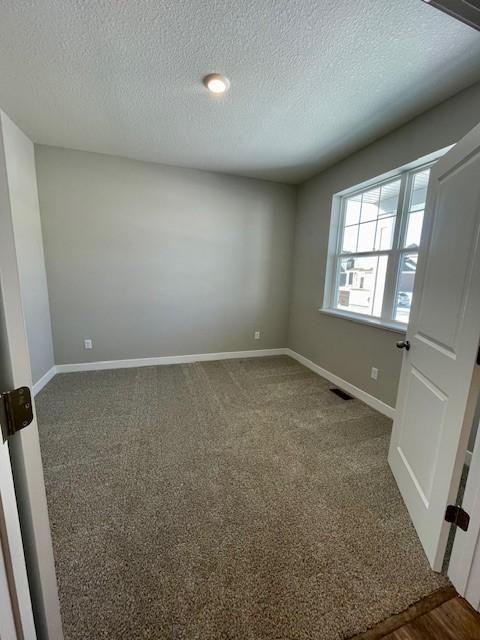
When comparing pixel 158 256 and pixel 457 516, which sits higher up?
pixel 158 256

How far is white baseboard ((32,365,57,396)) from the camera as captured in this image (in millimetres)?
2707

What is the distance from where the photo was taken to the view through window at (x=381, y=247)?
234 cm

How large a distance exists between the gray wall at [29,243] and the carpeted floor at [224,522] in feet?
2.32

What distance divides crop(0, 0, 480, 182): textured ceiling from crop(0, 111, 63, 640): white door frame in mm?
1478

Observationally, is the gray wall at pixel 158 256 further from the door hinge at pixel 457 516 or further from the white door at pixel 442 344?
the door hinge at pixel 457 516

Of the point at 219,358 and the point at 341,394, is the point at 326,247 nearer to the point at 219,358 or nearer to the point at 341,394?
the point at 341,394

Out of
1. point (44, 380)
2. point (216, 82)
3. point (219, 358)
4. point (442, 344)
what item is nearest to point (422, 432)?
point (442, 344)

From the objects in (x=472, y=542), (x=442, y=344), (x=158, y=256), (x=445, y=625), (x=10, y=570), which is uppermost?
(x=158, y=256)

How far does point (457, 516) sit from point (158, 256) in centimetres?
343

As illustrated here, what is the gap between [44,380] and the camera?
9.49 ft

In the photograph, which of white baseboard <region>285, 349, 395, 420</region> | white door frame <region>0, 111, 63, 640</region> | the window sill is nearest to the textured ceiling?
white door frame <region>0, 111, 63, 640</region>

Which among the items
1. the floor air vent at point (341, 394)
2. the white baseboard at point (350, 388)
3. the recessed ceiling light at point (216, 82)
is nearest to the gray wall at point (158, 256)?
the white baseboard at point (350, 388)

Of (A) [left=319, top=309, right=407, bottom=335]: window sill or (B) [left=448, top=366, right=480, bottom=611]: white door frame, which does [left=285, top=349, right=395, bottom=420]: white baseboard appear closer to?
(A) [left=319, top=309, right=407, bottom=335]: window sill

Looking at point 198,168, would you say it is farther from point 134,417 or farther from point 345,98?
point 134,417
